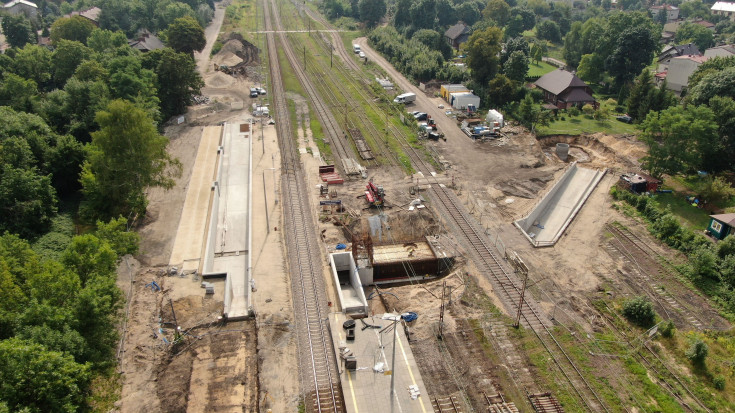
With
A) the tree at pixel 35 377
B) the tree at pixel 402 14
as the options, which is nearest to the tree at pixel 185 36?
the tree at pixel 402 14

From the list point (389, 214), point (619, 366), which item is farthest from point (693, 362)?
point (389, 214)

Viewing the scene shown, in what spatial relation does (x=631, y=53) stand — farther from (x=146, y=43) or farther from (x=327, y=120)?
(x=146, y=43)

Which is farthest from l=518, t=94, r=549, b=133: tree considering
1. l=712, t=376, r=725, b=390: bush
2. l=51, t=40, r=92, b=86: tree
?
l=51, t=40, r=92, b=86: tree

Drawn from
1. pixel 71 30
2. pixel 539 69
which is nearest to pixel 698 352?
pixel 539 69

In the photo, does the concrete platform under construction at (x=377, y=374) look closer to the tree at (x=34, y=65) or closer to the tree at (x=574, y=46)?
the tree at (x=34, y=65)

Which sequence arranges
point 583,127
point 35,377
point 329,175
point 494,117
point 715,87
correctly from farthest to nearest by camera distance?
point 494,117
point 583,127
point 715,87
point 329,175
point 35,377

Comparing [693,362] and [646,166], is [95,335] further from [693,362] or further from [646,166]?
[646,166]

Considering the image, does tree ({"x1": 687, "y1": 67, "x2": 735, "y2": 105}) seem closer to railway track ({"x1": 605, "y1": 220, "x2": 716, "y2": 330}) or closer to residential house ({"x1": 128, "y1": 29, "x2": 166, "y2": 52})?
railway track ({"x1": 605, "y1": 220, "x2": 716, "y2": 330})
